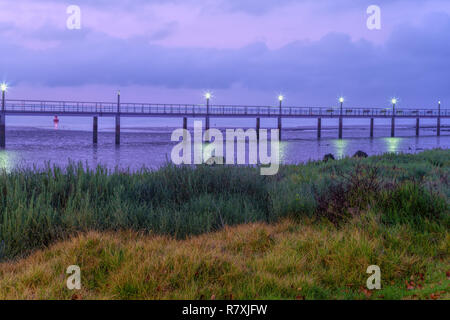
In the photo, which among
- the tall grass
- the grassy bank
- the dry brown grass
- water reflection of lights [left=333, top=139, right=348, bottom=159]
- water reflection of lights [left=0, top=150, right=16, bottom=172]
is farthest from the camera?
water reflection of lights [left=333, top=139, right=348, bottom=159]

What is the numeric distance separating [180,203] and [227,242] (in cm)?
286

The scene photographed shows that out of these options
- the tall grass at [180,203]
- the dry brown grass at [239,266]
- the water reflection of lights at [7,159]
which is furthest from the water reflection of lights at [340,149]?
the dry brown grass at [239,266]

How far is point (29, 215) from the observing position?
6.53 metres

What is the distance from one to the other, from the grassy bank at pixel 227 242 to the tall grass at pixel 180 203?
1.1 inches

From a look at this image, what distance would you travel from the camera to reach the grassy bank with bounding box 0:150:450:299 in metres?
4.62

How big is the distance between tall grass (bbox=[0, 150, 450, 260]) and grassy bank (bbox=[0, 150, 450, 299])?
3 centimetres

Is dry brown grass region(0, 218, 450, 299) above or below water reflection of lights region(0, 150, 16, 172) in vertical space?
above

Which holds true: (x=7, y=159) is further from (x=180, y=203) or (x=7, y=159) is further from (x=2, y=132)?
(x=180, y=203)

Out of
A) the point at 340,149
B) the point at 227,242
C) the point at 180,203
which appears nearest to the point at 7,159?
the point at 180,203

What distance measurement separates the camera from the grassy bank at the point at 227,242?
4.62 m

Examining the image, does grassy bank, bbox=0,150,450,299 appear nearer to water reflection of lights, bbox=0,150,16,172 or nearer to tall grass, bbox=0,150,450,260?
tall grass, bbox=0,150,450,260

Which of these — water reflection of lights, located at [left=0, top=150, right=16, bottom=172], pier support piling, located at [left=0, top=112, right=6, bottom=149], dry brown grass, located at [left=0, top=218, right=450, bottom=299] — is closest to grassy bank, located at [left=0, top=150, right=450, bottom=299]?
dry brown grass, located at [left=0, top=218, right=450, bottom=299]

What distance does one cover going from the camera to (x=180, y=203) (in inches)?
343
